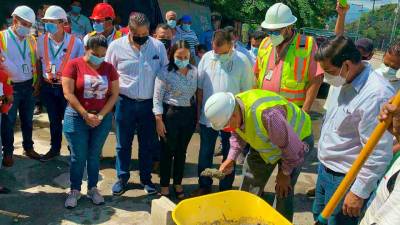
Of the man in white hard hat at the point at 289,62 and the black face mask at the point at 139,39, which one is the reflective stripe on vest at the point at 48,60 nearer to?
the black face mask at the point at 139,39

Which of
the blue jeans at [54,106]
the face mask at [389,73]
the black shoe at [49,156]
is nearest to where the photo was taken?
the face mask at [389,73]

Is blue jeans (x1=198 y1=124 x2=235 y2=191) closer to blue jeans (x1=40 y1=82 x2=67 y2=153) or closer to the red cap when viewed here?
blue jeans (x1=40 y1=82 x2=67 y2=153)

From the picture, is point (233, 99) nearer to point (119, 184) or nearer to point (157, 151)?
point (119, 184)

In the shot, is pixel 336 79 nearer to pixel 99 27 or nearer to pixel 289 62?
pixel 289 62

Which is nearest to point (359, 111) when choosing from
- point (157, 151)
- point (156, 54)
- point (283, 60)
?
point (283, 60)

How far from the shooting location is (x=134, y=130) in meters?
4.43

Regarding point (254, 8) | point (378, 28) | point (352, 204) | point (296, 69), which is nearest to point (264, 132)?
point (352, 204)

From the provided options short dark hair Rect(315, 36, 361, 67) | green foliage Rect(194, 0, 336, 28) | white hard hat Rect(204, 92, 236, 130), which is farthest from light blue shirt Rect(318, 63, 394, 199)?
green foliage Rect(194, 0, 336, 28)

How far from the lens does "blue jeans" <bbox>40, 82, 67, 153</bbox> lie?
500 cm

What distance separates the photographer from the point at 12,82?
4.82 metres

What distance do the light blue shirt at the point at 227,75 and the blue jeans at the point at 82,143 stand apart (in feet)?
3.52

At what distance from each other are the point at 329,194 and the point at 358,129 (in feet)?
1.86

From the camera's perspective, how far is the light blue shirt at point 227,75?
412 cm

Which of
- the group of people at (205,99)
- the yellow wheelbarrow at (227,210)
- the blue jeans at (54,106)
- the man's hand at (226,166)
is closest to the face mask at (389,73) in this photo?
the group of people at (205,99)
